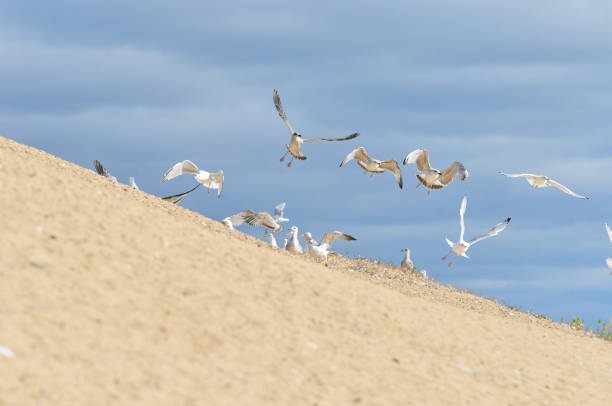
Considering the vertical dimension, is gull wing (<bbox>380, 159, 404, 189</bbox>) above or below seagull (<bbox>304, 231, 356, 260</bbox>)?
above

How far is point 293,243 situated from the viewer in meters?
16.8

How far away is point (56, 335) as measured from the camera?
21.5 feet

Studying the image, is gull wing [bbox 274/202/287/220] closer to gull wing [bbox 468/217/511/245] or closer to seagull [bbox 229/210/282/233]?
seagull [bbox 229/210/282/233]

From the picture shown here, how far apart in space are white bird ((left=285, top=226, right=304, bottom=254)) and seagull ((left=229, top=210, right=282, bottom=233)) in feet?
2.92

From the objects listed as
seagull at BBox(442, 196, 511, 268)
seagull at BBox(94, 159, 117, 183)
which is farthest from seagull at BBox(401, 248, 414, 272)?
seagull at BBox(94, 159, 117, 183)

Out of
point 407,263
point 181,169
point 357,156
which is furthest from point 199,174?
point 407,263

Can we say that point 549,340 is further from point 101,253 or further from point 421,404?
point 101,253

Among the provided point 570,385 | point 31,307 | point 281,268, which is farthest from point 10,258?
point 570,385

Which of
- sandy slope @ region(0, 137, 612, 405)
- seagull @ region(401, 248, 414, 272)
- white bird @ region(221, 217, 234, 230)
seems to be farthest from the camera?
seagull @ region(401, 248, 414, 272)

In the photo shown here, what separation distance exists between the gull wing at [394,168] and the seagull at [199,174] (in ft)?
12.0

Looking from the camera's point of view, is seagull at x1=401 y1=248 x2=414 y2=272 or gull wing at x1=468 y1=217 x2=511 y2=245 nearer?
gull wing at x1=468 y1=217 x2=511 y2=245

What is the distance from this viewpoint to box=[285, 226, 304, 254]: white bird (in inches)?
655

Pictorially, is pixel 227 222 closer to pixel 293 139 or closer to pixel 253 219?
pixel 253 219

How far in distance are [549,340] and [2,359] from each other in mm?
9773
